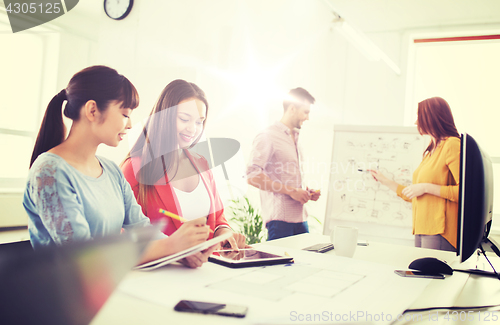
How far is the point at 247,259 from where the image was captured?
101 cm

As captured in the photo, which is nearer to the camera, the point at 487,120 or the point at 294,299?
the point at 294,299

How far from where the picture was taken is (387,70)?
13.9 feet

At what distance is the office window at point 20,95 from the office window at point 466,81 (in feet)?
12.8

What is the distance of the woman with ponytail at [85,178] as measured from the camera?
37.0 inches

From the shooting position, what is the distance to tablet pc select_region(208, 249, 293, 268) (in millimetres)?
965

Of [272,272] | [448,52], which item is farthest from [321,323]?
[448,52]

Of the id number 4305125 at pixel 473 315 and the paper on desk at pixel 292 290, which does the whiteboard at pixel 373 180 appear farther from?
the id number 4305125 at pixel 473 315

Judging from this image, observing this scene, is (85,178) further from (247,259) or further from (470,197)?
(470,197)

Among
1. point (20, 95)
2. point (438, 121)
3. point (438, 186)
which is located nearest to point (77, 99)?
point (20, 95)

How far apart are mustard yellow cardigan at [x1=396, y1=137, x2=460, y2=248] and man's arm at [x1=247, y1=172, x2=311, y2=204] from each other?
2.45ft

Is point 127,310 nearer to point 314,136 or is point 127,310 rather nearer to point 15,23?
point 15,23

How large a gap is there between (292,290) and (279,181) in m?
1.76

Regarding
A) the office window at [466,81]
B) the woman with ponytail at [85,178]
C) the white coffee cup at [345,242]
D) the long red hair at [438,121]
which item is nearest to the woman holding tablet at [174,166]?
the woman with ponytail at [85,178]

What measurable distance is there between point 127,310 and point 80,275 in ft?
1.10
